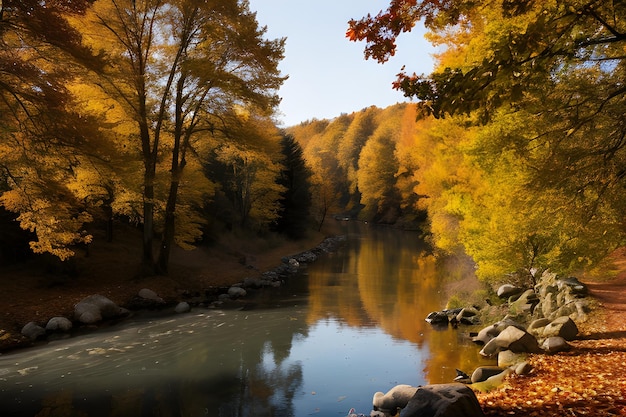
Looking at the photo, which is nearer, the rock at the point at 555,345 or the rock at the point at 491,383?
the rock at the point at 491,383

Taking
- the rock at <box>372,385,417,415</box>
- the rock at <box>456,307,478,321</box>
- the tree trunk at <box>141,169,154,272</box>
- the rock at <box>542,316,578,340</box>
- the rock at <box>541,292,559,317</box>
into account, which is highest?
the tree trunk at <box>141,169,154,272</box>

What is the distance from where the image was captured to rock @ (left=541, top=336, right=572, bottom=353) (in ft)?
26.1

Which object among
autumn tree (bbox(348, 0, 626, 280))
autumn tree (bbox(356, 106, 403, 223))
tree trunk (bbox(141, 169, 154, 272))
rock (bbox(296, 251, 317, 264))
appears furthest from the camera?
autumn tree (bbox(356, 106, 403, 223))

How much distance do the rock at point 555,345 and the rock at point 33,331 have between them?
1113cm

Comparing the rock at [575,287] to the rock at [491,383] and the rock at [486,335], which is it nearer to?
the rock at [486,335]

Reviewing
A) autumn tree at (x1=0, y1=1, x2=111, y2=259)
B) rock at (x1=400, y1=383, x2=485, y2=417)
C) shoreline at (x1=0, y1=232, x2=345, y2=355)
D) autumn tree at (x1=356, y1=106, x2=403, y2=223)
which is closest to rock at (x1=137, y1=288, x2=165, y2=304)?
shoreline at (x1=0, y1=232, x2=345, y2=355)

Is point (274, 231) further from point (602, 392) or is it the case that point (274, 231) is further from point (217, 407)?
point (602, 392)

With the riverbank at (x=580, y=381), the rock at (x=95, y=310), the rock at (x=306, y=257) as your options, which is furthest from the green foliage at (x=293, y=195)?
the riverbank at (x=580, y=381)

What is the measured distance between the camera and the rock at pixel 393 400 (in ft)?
21.9

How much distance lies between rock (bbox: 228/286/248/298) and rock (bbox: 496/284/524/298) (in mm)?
8827

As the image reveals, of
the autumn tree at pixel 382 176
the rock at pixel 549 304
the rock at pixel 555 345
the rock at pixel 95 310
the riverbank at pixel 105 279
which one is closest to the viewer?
the rock at pixel 555 345

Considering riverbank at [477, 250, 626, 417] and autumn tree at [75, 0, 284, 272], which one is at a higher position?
autumn tree at [75, 0, 284, 272]

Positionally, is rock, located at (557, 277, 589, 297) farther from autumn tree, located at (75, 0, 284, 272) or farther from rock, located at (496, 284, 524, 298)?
autumn tree, located at (75, 0, 284, 272)

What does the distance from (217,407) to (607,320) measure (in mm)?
7944
